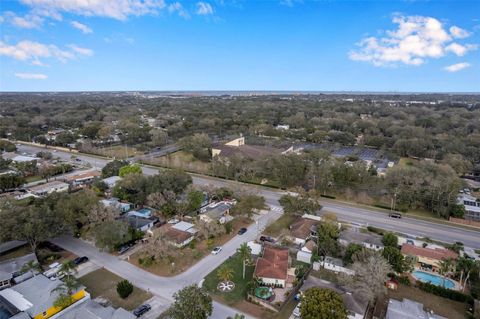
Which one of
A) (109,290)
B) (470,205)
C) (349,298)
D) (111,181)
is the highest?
(470,205)

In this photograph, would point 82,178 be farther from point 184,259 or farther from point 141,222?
point 184,259

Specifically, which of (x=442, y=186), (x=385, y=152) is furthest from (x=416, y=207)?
(x=385, y=152)

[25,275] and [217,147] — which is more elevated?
[217,147]

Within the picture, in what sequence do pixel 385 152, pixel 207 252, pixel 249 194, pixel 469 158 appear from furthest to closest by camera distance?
pixel 385 152 < pixel 469 158 < pixel 249 194 < pixel 207 252

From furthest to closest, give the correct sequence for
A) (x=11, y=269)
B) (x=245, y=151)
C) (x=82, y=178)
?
(x=245, y=151) < (x=82, y=178) < (x=11, y=269)

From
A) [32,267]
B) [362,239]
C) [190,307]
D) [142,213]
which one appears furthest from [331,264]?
[32,267]

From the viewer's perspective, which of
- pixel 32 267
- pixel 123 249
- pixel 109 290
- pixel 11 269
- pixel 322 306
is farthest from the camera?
pixel 123 249

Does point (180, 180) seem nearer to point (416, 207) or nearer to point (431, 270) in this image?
point (431, 270)

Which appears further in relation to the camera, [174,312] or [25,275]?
[25,275]
